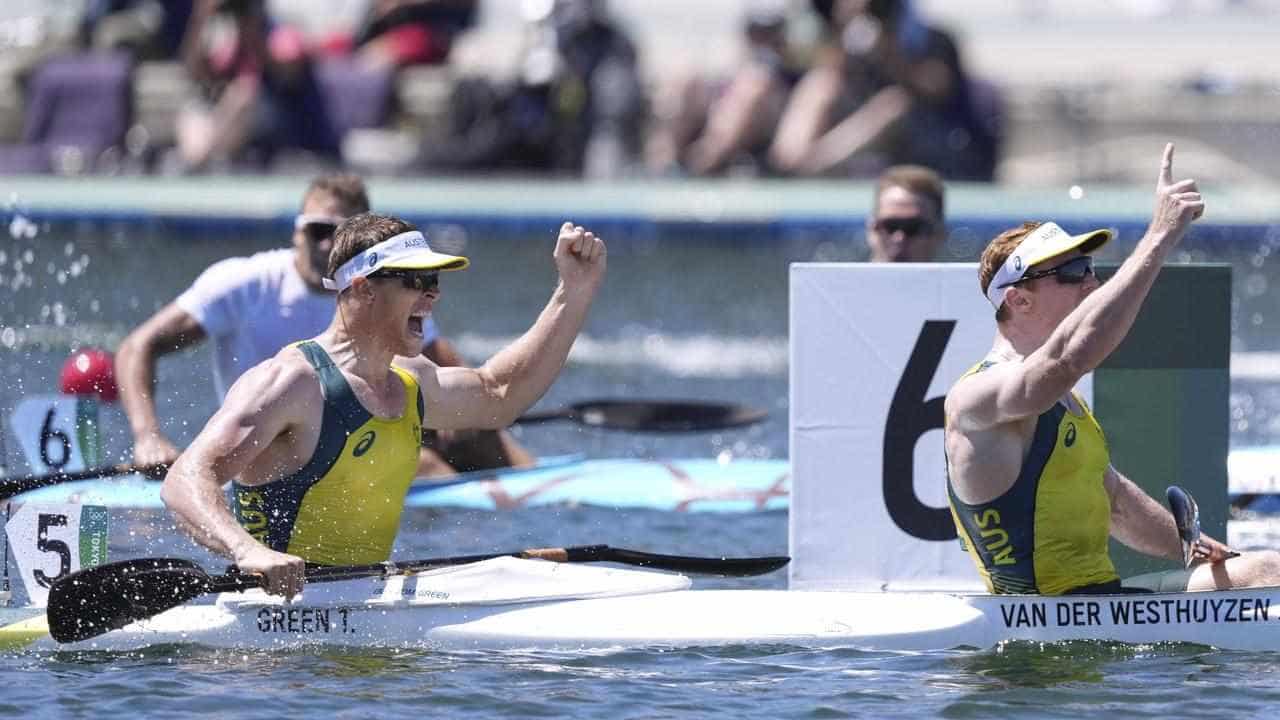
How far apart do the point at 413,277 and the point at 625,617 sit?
1.06 metres

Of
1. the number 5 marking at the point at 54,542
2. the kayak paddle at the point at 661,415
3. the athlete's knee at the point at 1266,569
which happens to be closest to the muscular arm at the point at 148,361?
the number 5 marking at the point at 54,542

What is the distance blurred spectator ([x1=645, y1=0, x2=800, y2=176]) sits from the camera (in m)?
14.6

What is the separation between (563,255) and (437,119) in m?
10.2

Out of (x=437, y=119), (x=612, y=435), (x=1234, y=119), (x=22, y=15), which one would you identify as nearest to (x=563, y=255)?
(x=612, y=435)

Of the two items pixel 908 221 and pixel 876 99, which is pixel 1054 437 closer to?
pixel 908 221

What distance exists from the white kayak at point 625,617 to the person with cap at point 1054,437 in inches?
4.2

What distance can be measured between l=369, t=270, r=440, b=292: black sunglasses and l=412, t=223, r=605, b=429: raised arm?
328mm

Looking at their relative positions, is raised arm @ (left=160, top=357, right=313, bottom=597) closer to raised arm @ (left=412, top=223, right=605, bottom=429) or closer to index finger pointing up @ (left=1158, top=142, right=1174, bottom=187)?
raised arm @ (left=412, top=223, right=605, bottom=429)

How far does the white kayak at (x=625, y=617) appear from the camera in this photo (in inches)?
221

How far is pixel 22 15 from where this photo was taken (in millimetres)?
18031

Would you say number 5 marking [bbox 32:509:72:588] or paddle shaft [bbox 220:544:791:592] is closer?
paddle shaft [bbox 220:544:791:592]

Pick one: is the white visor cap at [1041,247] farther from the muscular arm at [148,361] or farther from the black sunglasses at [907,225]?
the muscular arm at [148,361]

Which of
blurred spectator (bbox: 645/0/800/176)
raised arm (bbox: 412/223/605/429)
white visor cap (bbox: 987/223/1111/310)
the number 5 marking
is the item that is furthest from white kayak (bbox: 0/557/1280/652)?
blurred spectator (bbox: 645/0/800/176)

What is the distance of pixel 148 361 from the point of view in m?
8.12
